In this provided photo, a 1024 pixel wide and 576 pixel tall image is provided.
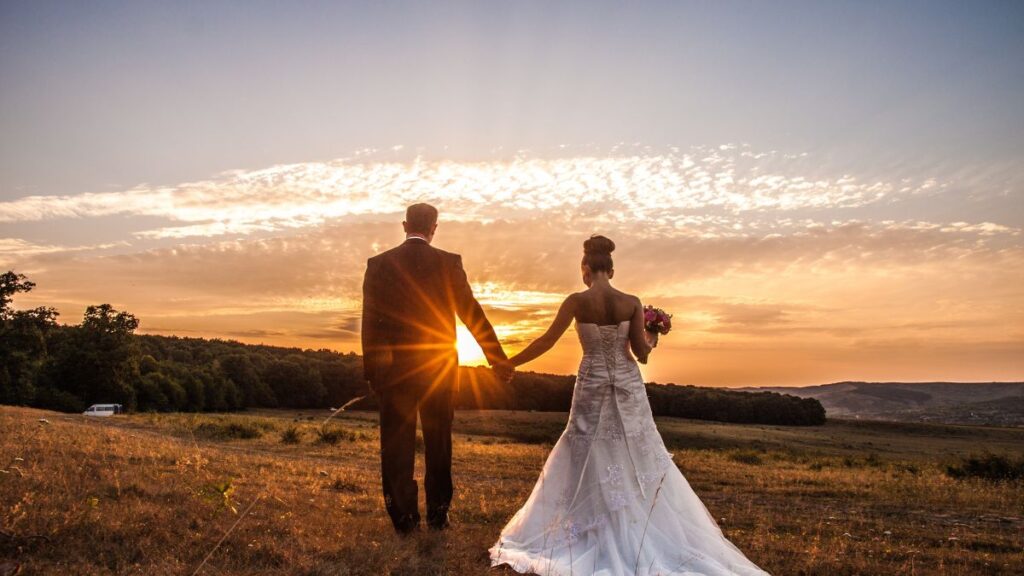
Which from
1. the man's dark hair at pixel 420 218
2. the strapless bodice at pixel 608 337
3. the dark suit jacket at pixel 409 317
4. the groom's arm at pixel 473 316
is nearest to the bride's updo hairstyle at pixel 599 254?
the strapless bodice at pixel 608 337

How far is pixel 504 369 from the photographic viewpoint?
8.64 m

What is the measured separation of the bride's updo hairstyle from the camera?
813cm

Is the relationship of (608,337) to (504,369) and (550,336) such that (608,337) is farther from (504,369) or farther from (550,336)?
(504,369)

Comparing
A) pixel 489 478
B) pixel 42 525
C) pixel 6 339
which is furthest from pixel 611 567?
pixel 6 339

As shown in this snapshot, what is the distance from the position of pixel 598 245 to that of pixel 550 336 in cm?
128

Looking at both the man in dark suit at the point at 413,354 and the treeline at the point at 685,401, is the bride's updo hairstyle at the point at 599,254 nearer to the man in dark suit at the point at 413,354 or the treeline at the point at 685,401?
the man in dark suit at the point at 413,354

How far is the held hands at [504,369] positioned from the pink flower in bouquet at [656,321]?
177 centimetres

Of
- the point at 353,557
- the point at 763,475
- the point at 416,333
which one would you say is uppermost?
the point at 416,333

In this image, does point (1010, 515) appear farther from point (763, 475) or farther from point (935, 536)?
point (763, 475)

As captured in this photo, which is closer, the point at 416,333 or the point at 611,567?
the point at 611,567

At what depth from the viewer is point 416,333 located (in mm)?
7734

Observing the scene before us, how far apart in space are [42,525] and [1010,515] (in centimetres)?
1490

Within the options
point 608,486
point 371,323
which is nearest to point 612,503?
point 608,486

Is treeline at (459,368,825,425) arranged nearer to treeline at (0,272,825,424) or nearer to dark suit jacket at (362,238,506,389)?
treeline at (0,272,825,424)
